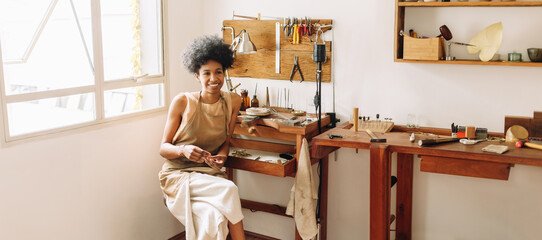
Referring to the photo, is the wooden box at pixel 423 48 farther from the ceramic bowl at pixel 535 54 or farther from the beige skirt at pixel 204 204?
the beige skirt at pixel 204 204

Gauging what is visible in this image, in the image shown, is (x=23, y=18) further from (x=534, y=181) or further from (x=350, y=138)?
(x=534, y=181)

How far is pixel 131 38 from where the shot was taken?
12.5 ft

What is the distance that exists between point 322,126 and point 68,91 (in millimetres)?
1679

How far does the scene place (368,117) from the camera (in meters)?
3.60

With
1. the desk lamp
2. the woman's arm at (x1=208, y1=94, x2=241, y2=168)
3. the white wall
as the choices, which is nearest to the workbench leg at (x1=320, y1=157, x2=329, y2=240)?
the white wall

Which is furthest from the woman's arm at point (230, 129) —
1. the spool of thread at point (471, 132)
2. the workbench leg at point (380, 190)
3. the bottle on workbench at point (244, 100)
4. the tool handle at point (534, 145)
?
the tool handle at point (534, 145)

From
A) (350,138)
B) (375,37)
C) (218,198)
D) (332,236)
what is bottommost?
(332,236)

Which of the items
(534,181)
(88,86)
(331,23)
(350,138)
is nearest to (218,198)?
(350,138)

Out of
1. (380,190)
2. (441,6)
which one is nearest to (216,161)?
(380,190)

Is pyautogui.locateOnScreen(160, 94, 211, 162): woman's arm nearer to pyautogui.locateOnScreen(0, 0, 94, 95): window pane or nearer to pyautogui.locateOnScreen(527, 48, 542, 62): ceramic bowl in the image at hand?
pyautogui.locateOnScreen(0, 0, 94, 95): window pane

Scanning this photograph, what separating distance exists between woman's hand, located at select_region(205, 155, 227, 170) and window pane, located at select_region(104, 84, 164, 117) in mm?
790

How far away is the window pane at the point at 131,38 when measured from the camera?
11.8 ft

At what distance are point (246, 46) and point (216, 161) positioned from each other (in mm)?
908

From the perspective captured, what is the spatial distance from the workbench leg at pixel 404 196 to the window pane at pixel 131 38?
75.0 inches
